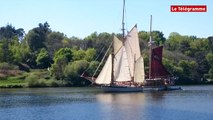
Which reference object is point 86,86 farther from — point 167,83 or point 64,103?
point 64,103

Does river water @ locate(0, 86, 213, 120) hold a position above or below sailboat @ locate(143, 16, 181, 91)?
below

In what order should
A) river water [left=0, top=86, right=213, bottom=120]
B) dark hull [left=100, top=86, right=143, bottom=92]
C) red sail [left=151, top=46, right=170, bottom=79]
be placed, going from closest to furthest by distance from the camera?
river water [left=0, top=86, right=213, bottom=120] → dark hull [left=100, top=86, right=143, bottom=92] → red sail [left=151, top=46, right=170, bottom=79]

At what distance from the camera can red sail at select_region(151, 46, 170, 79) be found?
126062mm

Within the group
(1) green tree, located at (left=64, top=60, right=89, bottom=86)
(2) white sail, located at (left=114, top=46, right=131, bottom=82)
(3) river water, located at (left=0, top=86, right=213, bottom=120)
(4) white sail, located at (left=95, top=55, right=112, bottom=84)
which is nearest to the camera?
(3) river water, located at (left=0, top=86, right=213, bottom=120)

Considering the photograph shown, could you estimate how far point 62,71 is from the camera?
151375mm

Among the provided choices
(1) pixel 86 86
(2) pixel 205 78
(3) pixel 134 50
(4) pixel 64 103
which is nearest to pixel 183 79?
(2) pixel 205 78

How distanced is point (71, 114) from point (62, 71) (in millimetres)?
85384

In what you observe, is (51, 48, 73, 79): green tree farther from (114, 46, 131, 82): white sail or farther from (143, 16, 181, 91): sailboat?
(114, 46, 131, 82): white sail

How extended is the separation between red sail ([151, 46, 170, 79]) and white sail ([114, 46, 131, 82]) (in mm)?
9784

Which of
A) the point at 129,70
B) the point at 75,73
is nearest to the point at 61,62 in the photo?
the point at 75,73

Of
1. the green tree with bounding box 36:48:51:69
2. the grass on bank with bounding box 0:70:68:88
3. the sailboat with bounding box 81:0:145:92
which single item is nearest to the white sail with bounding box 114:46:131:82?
the sailboat with bounding box 81:0:145:92

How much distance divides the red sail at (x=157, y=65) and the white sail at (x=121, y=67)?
9.78m

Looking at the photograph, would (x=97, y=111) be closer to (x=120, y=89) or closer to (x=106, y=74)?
(x=106, y=74)

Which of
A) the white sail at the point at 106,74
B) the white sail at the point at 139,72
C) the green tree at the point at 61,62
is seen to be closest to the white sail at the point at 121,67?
the white sail at the point at 106,74
